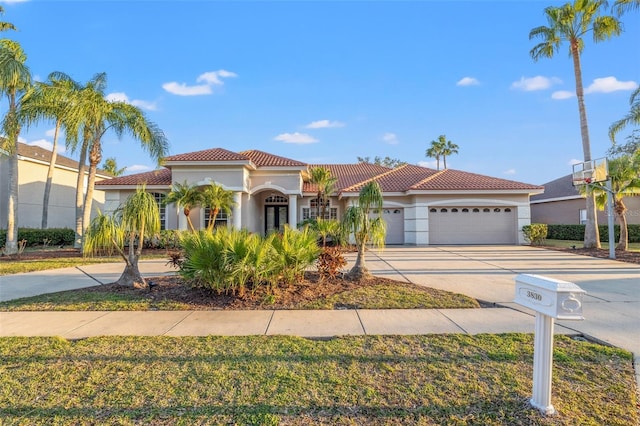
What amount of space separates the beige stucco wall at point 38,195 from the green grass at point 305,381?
77.1ft

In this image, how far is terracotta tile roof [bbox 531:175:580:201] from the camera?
1101 inches

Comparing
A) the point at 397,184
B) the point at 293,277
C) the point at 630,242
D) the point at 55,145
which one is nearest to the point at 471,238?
the point at 397,184

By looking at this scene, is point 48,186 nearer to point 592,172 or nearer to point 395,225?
point 395,225

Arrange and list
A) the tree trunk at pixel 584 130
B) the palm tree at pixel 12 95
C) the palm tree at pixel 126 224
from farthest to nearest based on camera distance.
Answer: the tree trunk at pixel 584 130 < the palm tree at pixel 12 95 < the palm tree at pixel 126 224

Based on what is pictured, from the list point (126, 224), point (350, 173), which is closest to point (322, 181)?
point (350, 173)

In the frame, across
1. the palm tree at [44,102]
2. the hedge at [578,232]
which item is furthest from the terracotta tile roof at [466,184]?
the palm tree at [44,102]

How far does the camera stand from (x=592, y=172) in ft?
51.3

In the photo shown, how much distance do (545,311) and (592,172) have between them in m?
17.3

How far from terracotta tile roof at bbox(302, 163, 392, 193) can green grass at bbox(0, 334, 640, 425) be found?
17.9 meters

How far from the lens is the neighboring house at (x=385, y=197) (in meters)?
17.9

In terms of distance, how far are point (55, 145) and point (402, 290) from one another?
26361 mm

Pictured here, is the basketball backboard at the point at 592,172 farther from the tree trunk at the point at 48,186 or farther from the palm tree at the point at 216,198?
the tree trunk at the point at 48,186

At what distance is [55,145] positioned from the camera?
22594 millimetres

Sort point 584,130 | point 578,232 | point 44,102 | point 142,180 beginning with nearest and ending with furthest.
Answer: point 44,102 → point 584,130 → point 142,180 → point 578,232
